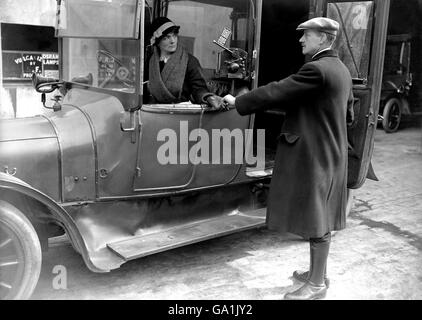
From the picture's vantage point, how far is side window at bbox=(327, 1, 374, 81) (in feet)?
12.8

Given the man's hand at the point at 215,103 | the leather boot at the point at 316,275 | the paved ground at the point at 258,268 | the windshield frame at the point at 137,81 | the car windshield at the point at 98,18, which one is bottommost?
the paved ground at the point at 258,268

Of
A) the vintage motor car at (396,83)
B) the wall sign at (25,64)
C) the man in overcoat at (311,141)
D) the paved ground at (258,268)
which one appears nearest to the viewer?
the man in overcoat at (311,141)

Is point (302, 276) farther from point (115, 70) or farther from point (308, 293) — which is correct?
point (115, 70)

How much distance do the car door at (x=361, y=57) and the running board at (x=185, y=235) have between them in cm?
96

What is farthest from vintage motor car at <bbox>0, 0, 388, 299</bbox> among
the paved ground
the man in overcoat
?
the man in overcoat

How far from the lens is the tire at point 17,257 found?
2.62m

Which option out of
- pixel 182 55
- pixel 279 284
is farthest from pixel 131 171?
pixel 279 284

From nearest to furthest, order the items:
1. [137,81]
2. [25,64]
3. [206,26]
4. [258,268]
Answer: [137,81]
[258,268]
[206,26]
[25,64]

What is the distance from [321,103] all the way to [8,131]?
6.32 feet

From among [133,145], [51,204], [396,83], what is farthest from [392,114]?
[51,204]

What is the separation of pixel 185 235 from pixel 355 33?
86.5 inches

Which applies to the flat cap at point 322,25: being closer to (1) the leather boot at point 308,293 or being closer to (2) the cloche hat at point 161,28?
(2) the cloche hat at point 161,28

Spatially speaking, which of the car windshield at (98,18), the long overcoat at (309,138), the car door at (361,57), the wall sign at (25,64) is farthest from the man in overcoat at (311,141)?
the wall sign at (25,64)

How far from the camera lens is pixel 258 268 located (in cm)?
366
